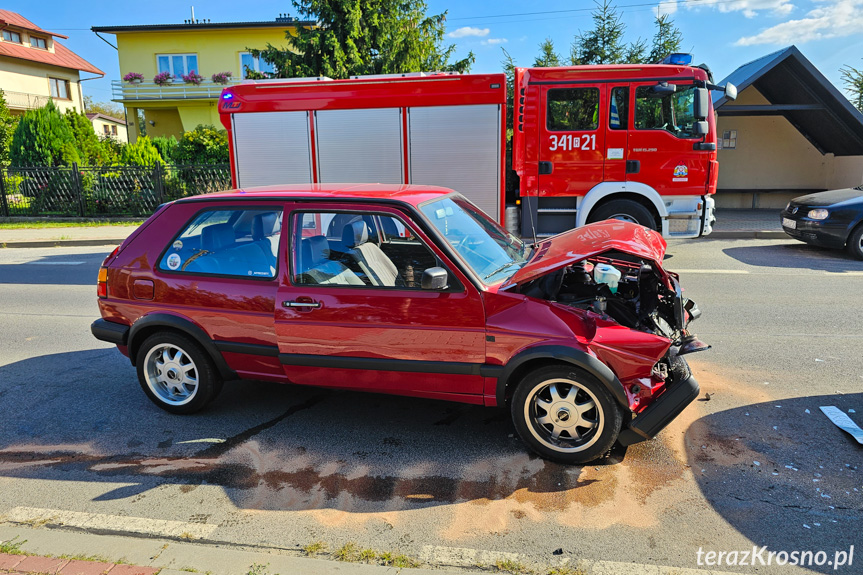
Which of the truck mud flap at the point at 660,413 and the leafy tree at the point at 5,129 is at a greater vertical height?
the leafy tree at the point at 5,129

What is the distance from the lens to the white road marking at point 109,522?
3.14m

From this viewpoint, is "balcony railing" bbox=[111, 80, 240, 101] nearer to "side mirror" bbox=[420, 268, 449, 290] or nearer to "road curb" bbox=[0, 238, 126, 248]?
"road curb" bbox=[0, 238, 126, 248]

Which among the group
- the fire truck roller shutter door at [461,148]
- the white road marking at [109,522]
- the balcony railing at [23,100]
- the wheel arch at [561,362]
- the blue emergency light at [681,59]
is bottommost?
Result: the white road marking at [109,522]

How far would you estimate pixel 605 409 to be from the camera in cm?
355

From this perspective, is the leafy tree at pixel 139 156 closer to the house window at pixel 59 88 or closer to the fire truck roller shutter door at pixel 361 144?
the fire truck roller shutter door at pixel 361 144

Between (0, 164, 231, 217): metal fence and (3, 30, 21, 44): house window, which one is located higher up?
(3, 30, 21, 44): house window

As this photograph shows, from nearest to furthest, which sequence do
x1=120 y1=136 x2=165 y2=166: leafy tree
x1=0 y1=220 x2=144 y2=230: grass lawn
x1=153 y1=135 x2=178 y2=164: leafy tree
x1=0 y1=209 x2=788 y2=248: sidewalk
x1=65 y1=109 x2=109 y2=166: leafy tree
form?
x1=0 y1=209 x2=788 y2=248: sidewalk
x1=0 y1=220 x2=144 y2=230: grass lawn
x1=120 y1=136 x2=165 y2=166: leafy tree
x1=65 y1=109 x2=109 y2=166: leafy tree
x1=153 y1=135 x2=178 y2=164: leafy tree

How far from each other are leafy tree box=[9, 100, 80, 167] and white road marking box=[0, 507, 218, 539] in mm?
19636

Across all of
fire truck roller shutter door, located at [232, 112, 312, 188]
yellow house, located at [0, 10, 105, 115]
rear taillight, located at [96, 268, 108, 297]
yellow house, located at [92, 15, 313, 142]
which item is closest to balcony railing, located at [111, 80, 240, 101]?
yellow house, located at [92, 15, 313, 142]

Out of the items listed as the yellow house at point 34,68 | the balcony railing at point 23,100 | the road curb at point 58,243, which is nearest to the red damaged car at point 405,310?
the road curb at point 58,243

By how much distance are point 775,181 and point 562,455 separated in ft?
59.9

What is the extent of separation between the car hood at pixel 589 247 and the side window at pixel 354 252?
27.2 inches

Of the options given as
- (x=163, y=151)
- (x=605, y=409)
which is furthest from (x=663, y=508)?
(x=163, y=151)

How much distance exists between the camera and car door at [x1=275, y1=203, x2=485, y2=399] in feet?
12.4
